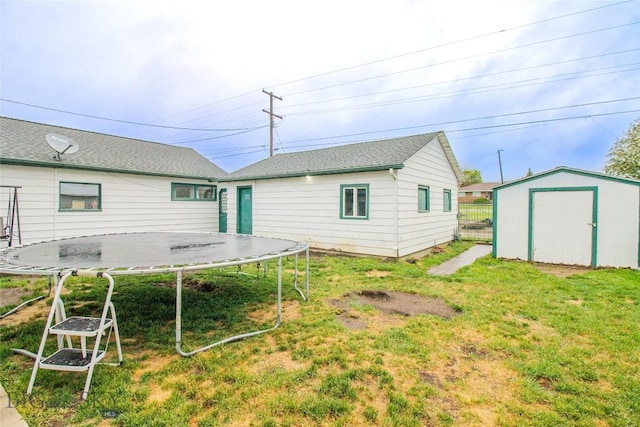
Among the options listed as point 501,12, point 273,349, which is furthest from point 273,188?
point 501,12

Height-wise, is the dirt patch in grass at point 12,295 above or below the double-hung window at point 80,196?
below

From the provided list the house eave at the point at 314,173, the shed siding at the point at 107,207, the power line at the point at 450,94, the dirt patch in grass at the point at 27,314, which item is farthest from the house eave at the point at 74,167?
the power line at the point at 450,94

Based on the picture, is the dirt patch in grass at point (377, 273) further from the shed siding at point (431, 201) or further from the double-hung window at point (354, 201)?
the double-hung window at point (354, 201)

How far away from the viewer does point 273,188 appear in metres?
10.7

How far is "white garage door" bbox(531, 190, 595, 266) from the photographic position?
285 inches

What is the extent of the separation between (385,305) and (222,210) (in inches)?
375

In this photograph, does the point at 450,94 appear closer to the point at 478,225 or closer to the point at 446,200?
the point at 478,225

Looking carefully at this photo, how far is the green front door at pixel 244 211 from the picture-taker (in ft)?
37.8

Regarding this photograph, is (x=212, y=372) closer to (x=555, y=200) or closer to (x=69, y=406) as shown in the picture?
(x=69, y=406)

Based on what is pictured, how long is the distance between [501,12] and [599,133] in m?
11.2

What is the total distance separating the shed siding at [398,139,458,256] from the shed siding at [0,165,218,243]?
7776mm

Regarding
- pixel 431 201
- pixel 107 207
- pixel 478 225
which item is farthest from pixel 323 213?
pixel 478 225

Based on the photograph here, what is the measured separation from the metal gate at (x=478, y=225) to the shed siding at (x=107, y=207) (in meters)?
10.9

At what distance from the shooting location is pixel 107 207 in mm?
9484
